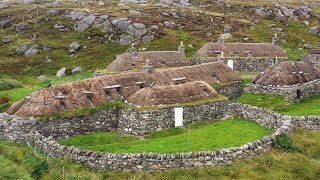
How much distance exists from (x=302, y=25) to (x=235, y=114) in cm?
9063

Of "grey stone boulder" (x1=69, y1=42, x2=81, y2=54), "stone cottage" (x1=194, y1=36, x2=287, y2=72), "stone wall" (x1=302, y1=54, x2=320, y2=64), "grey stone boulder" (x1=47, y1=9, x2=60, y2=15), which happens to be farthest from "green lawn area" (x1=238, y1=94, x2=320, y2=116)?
"grey stone boulder" (x1=47, y1=9, x2=60, y2=15)

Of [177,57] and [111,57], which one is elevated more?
[177,57]

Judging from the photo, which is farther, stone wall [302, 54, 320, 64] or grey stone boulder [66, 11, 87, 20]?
grey stone boulder [66, 11, 87, 20]

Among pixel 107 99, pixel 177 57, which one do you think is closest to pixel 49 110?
A: pixel 107 99

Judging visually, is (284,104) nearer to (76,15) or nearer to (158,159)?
(158,159)

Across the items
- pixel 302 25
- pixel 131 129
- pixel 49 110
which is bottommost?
pixel 302 25

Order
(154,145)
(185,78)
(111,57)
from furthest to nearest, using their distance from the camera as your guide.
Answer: (111,57) < (185,78) < (154,145)

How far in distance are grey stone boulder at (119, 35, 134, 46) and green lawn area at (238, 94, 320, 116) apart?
51465 millimetres

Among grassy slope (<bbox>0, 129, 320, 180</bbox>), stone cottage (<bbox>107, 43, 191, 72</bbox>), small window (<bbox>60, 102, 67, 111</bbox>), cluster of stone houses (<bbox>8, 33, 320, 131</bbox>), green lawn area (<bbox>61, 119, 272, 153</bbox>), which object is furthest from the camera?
stone cottage (<bbox>107, 43, 191, 72</bbox>)

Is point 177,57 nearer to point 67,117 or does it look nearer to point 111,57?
point 111,57

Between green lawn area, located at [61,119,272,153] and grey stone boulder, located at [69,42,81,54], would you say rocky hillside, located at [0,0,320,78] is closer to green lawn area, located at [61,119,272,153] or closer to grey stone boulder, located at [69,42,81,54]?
grey stone boulder, located at [69,42,81,54]

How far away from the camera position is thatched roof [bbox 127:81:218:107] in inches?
1359

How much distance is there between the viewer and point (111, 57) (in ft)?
271

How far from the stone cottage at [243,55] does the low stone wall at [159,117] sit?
32.8m
